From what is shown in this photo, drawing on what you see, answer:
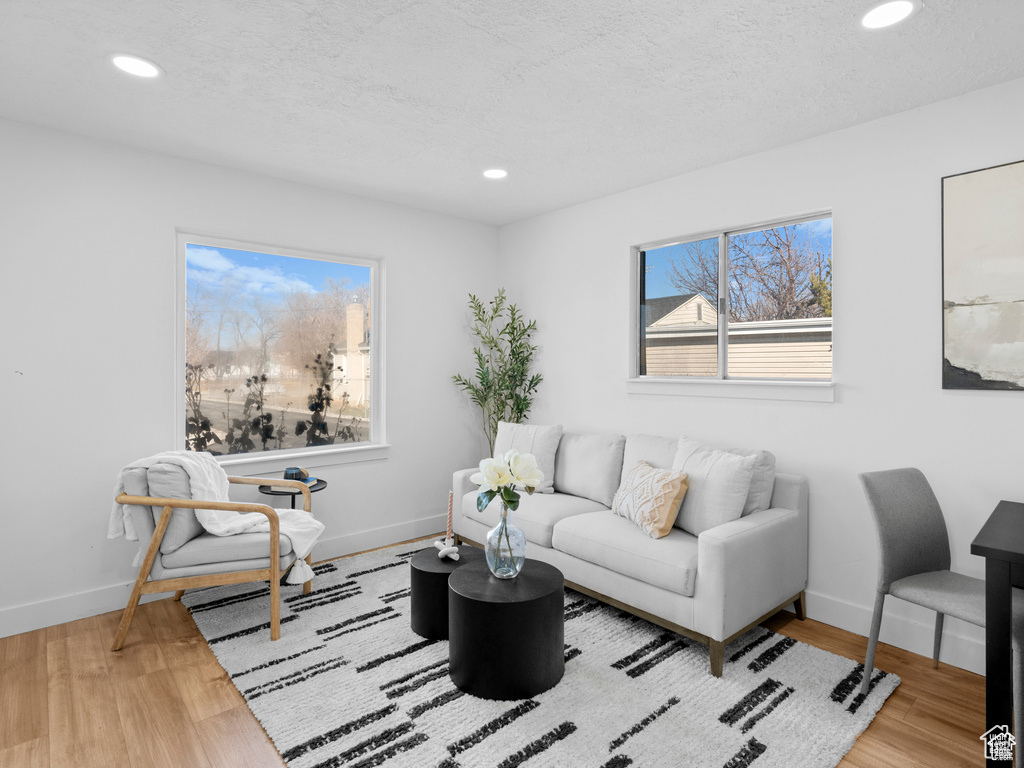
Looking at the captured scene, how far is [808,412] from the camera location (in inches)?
122

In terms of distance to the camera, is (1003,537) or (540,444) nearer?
(1003,537)

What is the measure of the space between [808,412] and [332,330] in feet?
10.5

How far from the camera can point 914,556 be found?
238 cm

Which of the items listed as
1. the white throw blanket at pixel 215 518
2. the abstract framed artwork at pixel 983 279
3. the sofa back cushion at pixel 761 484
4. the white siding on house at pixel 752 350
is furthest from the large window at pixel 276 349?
the abstract framed artwork at pixel 983 279

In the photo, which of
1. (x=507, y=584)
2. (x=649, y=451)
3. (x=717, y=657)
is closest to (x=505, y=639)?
(x=507, y=584)

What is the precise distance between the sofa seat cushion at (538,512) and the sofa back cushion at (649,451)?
0.32m

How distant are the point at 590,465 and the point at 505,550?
142 cm

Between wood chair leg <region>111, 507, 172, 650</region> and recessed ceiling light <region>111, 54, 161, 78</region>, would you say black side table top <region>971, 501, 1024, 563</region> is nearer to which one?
wood chair leg <region>111, 507, 172, 650</region>

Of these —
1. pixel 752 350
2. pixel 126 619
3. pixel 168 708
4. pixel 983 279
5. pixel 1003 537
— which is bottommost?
pixel 168 708

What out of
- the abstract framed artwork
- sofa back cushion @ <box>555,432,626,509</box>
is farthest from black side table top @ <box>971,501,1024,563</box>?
sofa back cushion @ <box>555,432,626,509</box>

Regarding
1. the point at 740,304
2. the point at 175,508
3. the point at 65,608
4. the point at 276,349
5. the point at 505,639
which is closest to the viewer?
the point at 505,639

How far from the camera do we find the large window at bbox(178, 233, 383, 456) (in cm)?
361

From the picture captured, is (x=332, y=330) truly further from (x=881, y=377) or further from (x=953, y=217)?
(x=953, y=217)

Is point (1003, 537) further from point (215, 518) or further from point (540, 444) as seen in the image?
point (215, 518)
